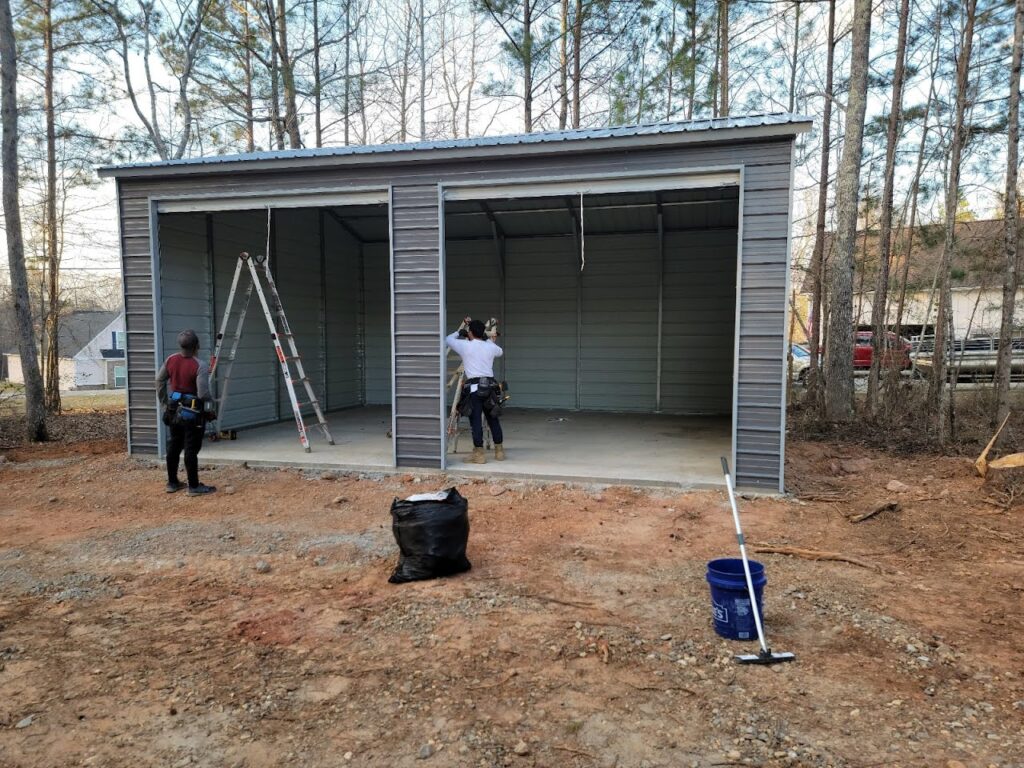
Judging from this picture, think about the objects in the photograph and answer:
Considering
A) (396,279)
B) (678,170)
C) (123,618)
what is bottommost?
(123,618)

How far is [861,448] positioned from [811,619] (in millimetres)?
5435

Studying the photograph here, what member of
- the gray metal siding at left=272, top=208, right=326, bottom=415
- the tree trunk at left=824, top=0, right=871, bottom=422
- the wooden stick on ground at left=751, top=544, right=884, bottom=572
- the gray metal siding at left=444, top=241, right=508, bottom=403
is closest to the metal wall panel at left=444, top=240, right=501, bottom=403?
the gray metal siding at left=444, top=241, right=508, bottom=403

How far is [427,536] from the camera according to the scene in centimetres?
401

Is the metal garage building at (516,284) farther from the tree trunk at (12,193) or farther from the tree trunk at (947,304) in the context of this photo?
the tree trunk at (947,304)

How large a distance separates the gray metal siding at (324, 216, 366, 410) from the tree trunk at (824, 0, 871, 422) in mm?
8071

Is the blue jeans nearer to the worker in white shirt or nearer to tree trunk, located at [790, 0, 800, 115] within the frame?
the worker in white shirt

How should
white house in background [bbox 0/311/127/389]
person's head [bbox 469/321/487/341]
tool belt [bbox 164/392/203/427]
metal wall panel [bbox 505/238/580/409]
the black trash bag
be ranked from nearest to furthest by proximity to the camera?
1. the black trash bag
2. tool belt [bbox 164/392/203/427]
3. person's head [bbox 469/321/487/341]
4. metal wall panel [bbox 505/238/580/409]
5. white house in background [bbox 0/311/127/389]

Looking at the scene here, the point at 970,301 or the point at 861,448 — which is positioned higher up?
the point at 970,301

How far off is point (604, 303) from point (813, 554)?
757cm

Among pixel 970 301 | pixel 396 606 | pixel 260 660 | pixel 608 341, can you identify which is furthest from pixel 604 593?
pixel 970 301

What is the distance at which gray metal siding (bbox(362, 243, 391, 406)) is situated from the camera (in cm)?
1247

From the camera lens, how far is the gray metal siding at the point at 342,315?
37.6 feet

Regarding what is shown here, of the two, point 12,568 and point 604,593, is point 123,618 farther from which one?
point 604,593

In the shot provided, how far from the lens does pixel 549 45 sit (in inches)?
553
